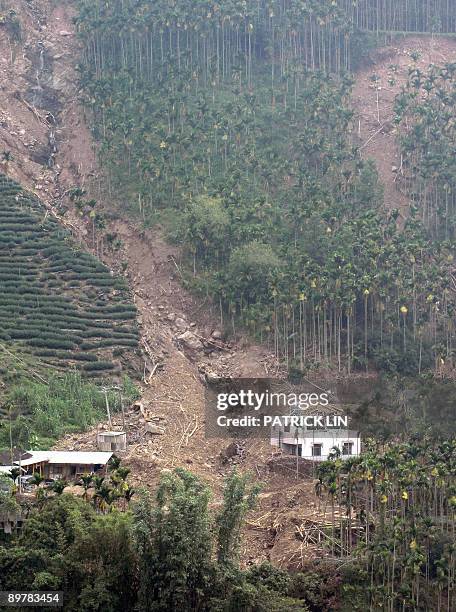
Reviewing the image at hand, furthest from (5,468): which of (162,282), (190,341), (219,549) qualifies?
(162,282)

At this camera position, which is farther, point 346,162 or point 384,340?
point 346,162

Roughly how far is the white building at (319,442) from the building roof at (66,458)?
999 cm

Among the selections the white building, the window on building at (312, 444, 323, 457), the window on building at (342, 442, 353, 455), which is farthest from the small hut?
the window on building at (342, 442, 353, 455)

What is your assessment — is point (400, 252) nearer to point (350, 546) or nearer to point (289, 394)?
point (289, 394)

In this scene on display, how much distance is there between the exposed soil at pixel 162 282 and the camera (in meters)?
64.4

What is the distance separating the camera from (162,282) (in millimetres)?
89562

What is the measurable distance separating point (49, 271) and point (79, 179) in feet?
47.0

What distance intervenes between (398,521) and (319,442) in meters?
12.4

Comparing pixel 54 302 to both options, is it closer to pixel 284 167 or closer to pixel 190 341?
pixel 190 341

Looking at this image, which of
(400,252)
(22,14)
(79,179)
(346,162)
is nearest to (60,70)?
(22,14)

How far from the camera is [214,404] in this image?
76750mm

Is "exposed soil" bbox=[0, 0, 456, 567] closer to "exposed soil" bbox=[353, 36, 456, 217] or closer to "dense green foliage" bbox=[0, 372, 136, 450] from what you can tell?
"exposed soil" bbox=[353, 36, 456, 217]

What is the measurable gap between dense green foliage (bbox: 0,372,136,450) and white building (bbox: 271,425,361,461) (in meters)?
11.6

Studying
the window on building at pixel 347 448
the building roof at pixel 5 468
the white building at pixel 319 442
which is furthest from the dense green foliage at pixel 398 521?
the building roof at pixel 5 468
